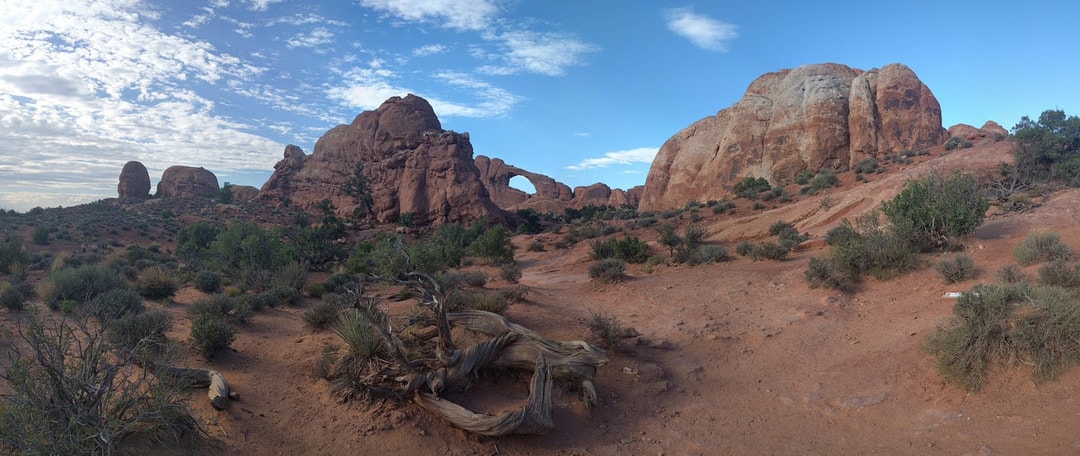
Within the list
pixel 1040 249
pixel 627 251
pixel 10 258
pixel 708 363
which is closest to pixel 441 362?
pixel 708 363

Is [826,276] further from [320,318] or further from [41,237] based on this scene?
[41,237]

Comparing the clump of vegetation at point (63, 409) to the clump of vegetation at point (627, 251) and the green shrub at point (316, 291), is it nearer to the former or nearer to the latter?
the green shrub at point (316, 291)

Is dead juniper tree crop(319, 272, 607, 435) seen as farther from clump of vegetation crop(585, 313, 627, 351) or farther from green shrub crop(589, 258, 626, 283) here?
green shrub crop(589, 258, 626, 283)

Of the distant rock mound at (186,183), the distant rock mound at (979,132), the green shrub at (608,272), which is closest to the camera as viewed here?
the green shrub at (608,272)

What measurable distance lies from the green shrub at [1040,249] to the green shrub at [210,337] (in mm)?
13279

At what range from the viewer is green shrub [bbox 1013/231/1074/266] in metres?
9.26

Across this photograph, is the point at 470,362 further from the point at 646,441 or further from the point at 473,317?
the point at 646,441

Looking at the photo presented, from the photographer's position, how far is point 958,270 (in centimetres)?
930

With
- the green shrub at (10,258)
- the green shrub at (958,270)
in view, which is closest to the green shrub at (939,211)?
the green shrub at (958,270)

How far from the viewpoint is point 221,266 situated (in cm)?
1634

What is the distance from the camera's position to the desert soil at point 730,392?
213 inches

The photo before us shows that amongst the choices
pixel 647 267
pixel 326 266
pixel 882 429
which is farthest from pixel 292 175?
pixel 882 429

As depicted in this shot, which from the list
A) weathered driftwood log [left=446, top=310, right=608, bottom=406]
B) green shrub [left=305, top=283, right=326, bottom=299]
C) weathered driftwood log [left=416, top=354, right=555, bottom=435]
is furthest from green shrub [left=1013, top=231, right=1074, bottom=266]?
green shrub [left=305, top=283, right=326, bottom=299]

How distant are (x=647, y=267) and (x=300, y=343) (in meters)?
10.8
